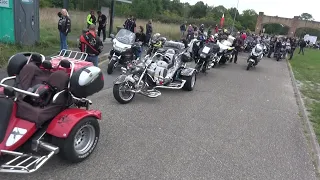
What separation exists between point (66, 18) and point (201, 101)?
547 centimetres

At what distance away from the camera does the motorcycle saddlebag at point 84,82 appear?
371 cm

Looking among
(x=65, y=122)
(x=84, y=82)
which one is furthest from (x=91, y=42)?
(x=65, y=122)

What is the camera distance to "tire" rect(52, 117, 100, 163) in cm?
345

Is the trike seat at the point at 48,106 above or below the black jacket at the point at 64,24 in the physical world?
below

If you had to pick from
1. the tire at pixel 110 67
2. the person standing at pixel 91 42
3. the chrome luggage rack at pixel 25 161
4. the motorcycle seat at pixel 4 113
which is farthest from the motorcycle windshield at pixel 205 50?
the motorcycle seat at pixel 4 113

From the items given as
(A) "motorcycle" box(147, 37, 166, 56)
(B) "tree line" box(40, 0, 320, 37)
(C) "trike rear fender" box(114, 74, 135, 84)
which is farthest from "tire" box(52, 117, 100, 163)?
(B) "tree line" box(40, 0, 320, 37)

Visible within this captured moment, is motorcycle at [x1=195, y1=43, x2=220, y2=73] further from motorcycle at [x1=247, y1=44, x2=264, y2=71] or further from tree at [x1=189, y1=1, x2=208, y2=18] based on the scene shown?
tree at [x1=189, y1=1, x2=208, y2=18]

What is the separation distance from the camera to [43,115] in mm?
3396

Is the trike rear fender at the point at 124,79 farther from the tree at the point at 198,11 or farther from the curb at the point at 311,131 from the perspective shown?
the tree at the point at 198,11

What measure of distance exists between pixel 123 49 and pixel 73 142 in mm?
6487

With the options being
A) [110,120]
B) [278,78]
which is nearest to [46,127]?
[110,120]

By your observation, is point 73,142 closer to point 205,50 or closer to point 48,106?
point 48,106

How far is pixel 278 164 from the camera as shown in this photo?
14.4ft

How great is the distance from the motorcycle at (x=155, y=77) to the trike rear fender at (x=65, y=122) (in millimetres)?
2479
